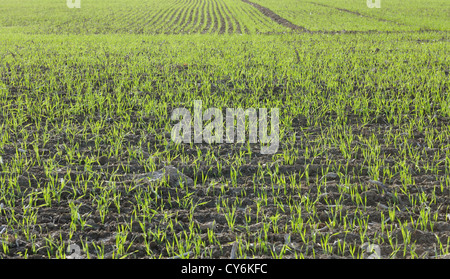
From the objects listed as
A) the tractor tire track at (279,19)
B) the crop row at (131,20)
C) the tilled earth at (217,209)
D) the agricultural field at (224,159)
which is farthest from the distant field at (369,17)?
the tilled earth at (217,209)

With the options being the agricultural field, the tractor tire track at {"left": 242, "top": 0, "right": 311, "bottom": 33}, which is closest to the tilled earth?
the agricultural field

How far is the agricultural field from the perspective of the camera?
2.92 m

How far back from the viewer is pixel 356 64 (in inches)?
349

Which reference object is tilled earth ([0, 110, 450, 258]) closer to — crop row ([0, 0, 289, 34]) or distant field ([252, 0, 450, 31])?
crop row ([0, 0, 289, 34])

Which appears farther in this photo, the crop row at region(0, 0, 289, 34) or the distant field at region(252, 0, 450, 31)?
the crop row at region(0, 0, 289, 34)

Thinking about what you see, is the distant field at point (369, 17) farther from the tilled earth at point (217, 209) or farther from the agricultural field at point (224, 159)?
the tilled earth at point (217, 209)

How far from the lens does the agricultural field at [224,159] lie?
292 centimetres

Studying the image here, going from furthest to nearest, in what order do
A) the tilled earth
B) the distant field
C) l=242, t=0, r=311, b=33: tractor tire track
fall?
l=242, t=0, r=311, b=33: tractor tire track, the distant field, the tilled earth

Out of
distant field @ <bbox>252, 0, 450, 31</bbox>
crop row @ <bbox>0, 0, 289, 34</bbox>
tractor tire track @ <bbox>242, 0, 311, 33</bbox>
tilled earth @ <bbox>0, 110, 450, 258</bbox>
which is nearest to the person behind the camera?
tilled earth @ <bbox>0, 110, 450, 258</bbox>

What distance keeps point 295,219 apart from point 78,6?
106ft

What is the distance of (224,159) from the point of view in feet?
14.1

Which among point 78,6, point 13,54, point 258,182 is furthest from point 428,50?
point 78,6

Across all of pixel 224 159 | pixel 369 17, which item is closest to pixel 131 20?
pixel 369 17

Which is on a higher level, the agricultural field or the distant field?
the distant field
